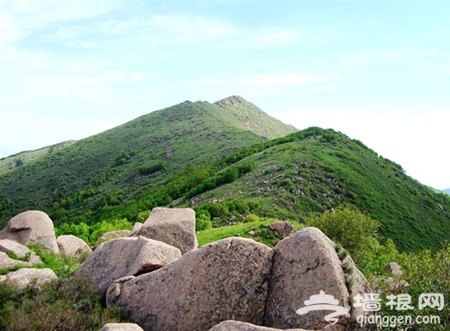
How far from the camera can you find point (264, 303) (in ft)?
38.9

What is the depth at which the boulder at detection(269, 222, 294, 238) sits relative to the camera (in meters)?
31.8

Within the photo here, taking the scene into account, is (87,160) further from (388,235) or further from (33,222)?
(33,222)

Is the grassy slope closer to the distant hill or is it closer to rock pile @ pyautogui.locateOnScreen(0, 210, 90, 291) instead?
the distant hill

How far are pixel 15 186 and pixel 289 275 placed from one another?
150 meters

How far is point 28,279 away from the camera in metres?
14.2

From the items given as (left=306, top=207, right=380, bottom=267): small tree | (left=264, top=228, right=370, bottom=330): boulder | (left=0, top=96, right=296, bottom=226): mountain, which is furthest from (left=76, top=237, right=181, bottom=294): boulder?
(left=0, top=96, right=296, bottom=226): mountain

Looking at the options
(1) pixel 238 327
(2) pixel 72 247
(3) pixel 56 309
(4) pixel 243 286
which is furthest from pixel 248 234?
(1) pixel 238 327

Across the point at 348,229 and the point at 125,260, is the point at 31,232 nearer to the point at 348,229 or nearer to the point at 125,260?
the point at 125,260

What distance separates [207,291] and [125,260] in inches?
160

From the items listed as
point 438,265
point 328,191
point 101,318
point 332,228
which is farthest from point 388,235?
point 101,318

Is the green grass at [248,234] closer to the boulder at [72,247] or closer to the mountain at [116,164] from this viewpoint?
the boulder at [72,247]

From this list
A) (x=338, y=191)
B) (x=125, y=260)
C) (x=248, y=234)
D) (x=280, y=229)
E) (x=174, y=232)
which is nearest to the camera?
(x=125, y=260)

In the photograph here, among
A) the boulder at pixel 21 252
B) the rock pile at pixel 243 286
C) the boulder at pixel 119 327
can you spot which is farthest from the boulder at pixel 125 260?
the boulder at pixel 21 252

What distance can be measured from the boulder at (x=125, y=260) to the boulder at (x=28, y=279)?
41.0 inches
